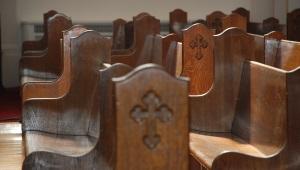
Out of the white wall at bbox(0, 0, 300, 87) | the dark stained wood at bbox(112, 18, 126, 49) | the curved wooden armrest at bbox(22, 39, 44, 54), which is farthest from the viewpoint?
the white wall at bbox(0, 0, 300, 87)

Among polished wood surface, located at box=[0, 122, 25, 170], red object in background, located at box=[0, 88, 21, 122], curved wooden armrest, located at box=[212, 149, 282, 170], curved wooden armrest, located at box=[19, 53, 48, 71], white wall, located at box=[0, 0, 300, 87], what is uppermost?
white wall, located at box=[0, 0, 300, 87]

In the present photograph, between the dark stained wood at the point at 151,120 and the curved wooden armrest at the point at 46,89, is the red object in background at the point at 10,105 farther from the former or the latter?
the dark stained wood at the point at 151,120

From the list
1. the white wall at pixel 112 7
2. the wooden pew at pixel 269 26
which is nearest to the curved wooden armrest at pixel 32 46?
the white wall at pixel 112 7

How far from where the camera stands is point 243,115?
3.45 m

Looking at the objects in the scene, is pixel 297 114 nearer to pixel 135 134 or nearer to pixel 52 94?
pixel 135 134

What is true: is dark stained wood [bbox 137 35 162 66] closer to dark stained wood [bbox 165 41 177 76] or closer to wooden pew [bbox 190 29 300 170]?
dark stained wood [bbox 165 41 177 76]

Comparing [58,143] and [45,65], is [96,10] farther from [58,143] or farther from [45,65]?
[58,143]

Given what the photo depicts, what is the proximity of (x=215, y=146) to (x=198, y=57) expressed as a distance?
1294 millimetres

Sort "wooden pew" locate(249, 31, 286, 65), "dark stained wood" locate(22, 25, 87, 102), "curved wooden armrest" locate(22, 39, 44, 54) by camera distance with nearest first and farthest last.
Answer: "dark stained wood" locate(22, 25, 87, 102) < "wooden pew" locate(249, 31, 286, 65) < "curved wooden armrest" locate(22, 39, 44, 54)

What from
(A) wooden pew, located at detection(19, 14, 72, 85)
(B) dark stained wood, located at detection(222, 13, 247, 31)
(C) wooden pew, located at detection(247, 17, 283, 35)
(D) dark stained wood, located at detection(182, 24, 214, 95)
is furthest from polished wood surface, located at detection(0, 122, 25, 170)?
(C) wooden pew, located at detection(247, 17, 283, 35)

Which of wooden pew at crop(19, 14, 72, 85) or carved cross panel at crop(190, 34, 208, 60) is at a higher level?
carved cross panel at crop(190, 34, 208, 60)

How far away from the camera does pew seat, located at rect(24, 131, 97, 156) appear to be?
3.18 meters

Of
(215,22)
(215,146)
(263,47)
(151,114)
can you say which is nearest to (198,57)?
(263,47)

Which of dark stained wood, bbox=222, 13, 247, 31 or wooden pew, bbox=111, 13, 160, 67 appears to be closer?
dark stained wood, bbox=222, 13, 247, 31
